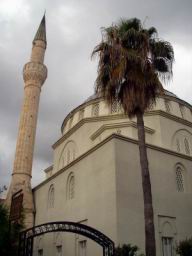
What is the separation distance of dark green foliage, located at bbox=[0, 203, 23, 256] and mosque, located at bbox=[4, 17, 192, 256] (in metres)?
3.98

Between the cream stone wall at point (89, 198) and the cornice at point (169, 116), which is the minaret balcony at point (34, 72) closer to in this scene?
the cream stone wall at point (89, 198)

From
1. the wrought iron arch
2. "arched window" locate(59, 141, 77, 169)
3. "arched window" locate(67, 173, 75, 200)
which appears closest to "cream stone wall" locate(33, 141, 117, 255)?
"arched window" locate(67, 173, 75, 200)

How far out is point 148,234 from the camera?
9.73 m

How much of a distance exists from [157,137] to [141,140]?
10440 mm

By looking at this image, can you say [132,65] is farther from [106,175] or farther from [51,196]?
[51,196]

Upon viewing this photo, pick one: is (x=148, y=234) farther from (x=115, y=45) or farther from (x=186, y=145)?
(x=186, y=145)

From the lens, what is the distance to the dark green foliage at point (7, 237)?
12961mm

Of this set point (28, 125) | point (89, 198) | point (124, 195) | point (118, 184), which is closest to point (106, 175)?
point (118, 184)

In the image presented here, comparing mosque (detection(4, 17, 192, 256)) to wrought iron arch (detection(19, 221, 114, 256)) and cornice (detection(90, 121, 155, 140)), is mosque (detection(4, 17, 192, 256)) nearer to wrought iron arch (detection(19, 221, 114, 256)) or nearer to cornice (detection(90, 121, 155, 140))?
cornice (detection(90, 121, 155, 140))

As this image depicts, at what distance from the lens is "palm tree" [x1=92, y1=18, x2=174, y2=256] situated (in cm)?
1161

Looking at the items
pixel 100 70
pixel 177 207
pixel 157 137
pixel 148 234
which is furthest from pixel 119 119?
pixel 148 234

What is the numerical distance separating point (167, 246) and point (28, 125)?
47.6 feet

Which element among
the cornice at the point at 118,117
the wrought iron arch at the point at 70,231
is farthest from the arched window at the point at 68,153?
the wrought iron arch at the point at 70,231

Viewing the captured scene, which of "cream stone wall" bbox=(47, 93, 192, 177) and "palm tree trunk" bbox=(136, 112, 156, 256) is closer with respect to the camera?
"palm tree trunk" bbox=(136, 112, 156, 256)
